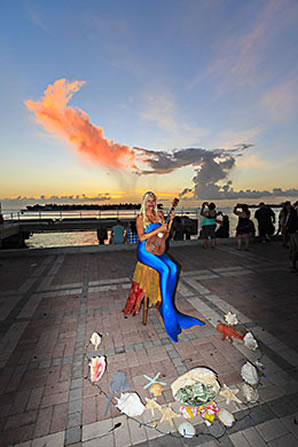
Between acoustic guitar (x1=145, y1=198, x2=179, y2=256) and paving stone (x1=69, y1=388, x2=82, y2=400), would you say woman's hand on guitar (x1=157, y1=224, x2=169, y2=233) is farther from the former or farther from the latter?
paving stone (x1=69, y1=388, x2=82, y2=400)

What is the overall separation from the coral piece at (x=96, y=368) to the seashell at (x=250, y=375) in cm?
200

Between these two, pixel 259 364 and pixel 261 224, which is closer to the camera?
pixel 259 364

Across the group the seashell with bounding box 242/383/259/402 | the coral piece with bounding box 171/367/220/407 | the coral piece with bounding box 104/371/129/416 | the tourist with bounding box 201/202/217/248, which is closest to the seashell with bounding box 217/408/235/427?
the coral piece with bounding box 171/367/220/407

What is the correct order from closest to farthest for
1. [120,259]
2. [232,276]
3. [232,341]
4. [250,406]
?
[250,406], [232,341], [232,276], [120,259]

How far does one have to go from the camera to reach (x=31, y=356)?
3.32 m

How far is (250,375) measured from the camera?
108 inches

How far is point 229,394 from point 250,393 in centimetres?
27

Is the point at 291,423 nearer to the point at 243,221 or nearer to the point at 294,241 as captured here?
the point at 294,241

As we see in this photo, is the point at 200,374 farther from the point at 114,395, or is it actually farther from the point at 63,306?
the point at 63,306

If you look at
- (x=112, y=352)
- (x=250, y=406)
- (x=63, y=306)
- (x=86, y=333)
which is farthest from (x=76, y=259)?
(x=250, y=406)

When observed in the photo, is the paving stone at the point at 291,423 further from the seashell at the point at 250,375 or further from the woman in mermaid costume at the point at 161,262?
the woman in mermaid costume at the point at 161,262

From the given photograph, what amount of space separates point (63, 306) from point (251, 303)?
4654mm

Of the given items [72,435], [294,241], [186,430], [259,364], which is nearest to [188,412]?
[186,430]

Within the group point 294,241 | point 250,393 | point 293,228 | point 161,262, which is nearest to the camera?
point 250,393
